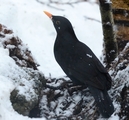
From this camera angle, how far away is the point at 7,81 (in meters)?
3.19

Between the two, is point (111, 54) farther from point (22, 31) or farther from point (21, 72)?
point (22, 31)

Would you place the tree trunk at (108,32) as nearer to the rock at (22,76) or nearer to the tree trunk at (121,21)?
the tree trunk at (121,21)

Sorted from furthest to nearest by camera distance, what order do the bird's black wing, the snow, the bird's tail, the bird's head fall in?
1. the snow
2. the bird's head
3. the bird's black wing
4. the bird's tail

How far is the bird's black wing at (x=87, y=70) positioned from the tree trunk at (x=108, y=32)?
0.41 meters

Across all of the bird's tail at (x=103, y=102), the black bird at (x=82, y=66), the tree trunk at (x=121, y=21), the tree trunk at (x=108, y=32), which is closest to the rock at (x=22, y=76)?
the black bird at (x=82, y=66)

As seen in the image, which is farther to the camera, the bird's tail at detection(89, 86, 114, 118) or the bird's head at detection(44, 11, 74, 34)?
the bird's head at detection(44, 11, 74, 34)

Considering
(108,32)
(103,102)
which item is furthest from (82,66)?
(108,32)

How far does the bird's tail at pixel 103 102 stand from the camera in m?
2.94

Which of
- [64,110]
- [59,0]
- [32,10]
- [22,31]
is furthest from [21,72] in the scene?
[59,0]

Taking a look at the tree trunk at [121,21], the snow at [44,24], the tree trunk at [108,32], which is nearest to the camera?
the tree trunk at [108,32]

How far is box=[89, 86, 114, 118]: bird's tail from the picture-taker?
2.94 m

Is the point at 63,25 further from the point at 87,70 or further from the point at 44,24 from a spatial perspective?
the point at 44,24

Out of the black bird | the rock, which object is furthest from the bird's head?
the rock

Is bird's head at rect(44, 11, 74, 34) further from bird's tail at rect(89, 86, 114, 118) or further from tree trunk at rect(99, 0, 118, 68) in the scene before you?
bird's tail at rect(89, 86, 114, 118)
